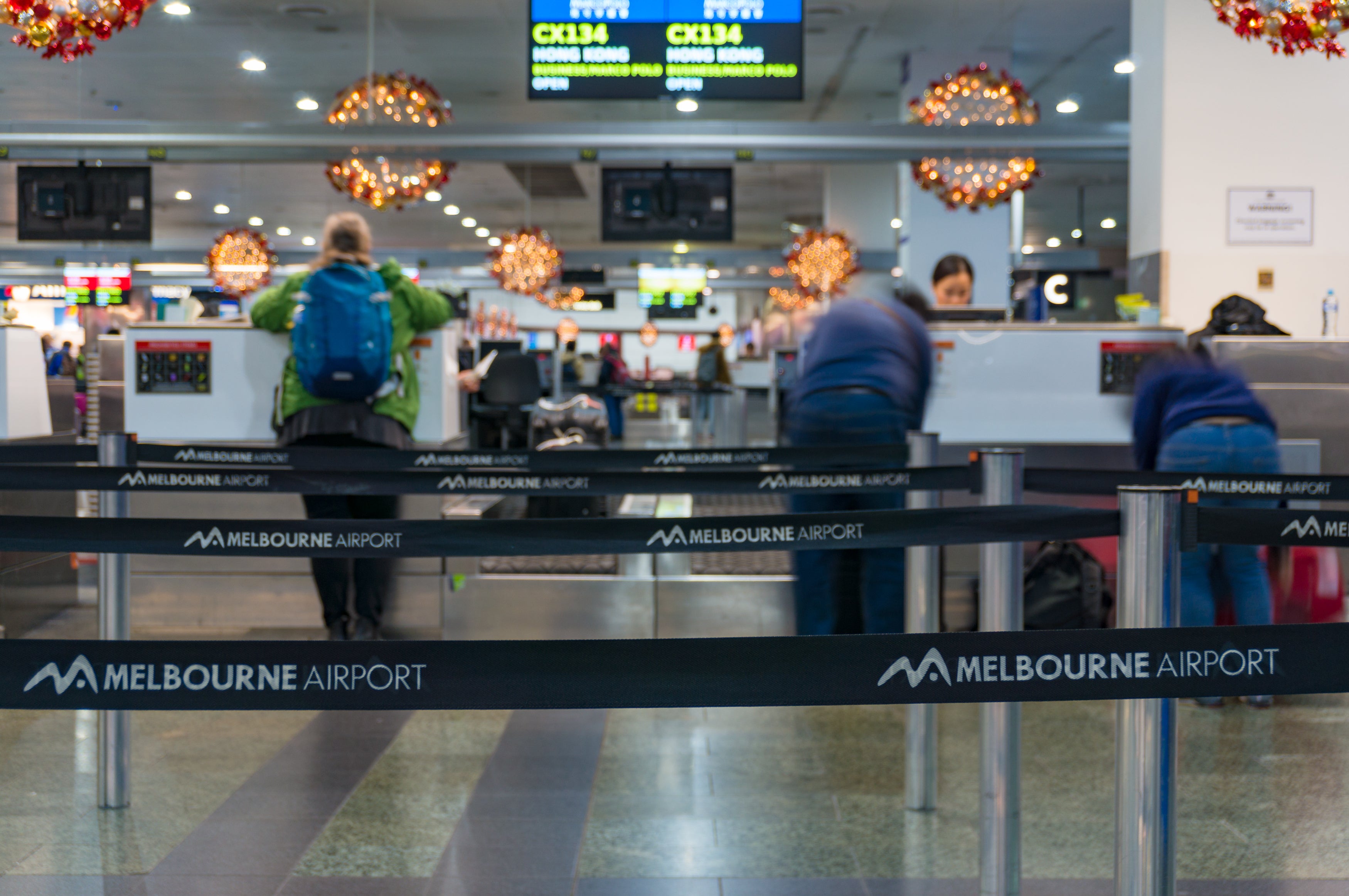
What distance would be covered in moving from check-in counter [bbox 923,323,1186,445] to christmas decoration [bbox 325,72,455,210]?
4083mm

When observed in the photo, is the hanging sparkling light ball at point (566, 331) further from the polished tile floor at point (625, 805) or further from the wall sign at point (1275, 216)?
the polished tile floor at point (625, 805)

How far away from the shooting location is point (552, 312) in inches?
1604

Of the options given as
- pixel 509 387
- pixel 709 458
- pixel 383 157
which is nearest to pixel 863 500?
pixel 709 458

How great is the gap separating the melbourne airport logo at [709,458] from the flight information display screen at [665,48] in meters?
3.85

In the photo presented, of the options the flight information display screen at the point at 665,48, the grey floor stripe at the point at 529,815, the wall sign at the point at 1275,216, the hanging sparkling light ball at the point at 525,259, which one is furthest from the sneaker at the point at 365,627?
the hanging sparkling light ball at the point at 525,259

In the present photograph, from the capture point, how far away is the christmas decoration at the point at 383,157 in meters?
7.78

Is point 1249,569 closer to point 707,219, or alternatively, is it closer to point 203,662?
point 203,662

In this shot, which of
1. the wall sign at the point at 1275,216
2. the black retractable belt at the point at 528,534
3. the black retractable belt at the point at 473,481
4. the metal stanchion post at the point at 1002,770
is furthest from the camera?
the wall sign at the point at 1275,216

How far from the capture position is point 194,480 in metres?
2.61

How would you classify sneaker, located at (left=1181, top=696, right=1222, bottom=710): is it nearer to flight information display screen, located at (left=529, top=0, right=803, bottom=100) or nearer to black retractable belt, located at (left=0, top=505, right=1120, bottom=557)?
black retractable belt, located at (left=0, top=505, right=1120, bottom=557)

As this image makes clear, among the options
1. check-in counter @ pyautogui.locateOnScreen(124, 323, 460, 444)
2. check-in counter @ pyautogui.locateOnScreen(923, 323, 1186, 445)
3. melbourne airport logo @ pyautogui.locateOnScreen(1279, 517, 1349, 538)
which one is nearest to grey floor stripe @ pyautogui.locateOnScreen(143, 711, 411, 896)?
check-in counter @ pyautogui.locateOnScreen(124, 323, 460, 444)

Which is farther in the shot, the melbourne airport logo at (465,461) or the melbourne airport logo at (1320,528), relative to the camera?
the melbourne airport logo at (465,461)

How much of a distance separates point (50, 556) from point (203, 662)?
14.2ft

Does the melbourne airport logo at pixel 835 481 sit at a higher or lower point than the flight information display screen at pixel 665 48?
lower
